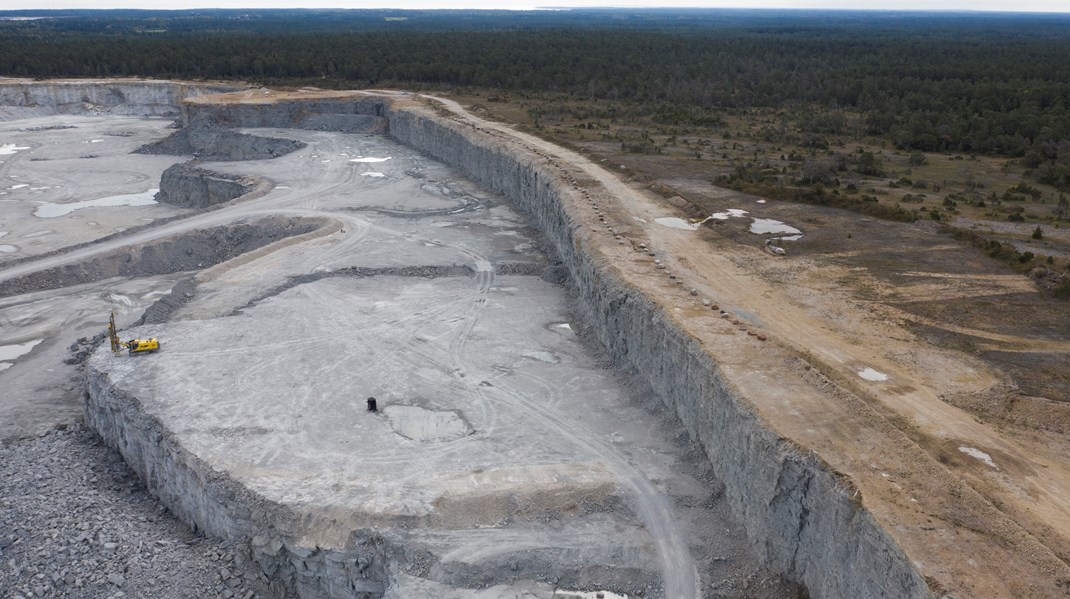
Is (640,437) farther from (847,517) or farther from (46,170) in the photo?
(46,170)

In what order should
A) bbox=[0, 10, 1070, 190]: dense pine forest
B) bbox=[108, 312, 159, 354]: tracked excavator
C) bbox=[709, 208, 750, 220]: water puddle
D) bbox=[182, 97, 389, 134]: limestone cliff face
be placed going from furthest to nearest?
bbox=[182, 97, 389, 134]: limestone cliff face → bbox=[0, 10, 1070, 190]: dense pine forest → bbox=[709, 208, 750, 220]: water puddle → bbox=[108, 312, 159, 354]: tracked excavator

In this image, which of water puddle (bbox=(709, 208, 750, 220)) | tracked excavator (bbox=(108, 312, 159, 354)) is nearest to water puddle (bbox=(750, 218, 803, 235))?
water puddle (bbox=(709, 208, 750, 220))

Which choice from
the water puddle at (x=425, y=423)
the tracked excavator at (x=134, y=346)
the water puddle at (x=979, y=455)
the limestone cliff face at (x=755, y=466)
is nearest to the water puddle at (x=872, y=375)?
the water puddle at (x=979, y=455)

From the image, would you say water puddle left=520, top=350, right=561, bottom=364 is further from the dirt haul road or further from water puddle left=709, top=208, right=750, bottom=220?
water puddle left=709, top=208, right=750, bottom=220

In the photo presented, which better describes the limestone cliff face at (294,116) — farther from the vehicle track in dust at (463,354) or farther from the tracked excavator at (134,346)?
the tracked excavator at (134,346)

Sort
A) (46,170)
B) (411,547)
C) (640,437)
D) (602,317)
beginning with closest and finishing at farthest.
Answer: (411,547) → (640,437) → (602,317) → (46,170)

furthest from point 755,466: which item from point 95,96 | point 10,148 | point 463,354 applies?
point 95,96

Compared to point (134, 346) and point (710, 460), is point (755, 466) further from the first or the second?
point (134, 346)

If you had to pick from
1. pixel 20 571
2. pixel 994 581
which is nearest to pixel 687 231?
pixel 994 581
